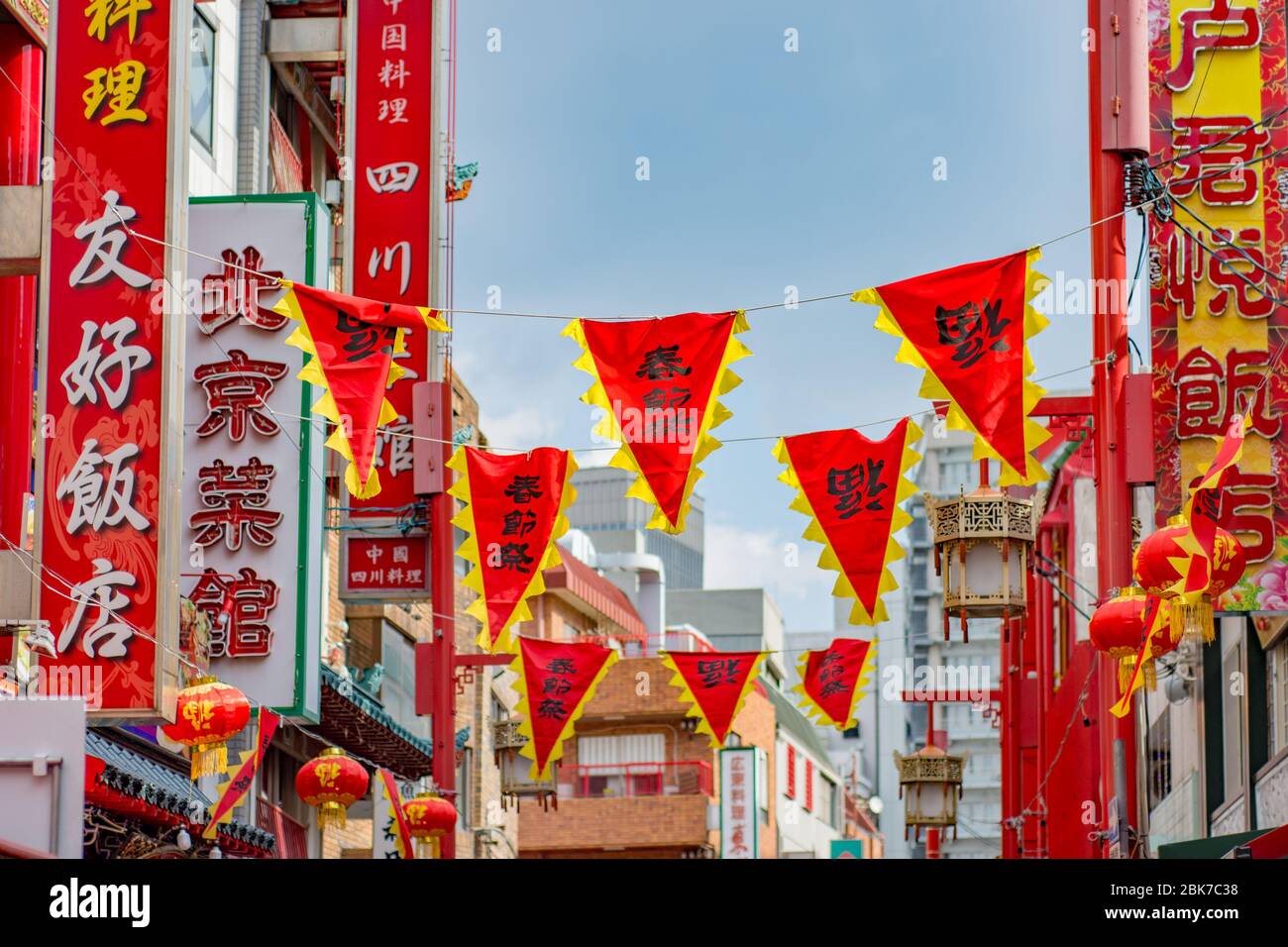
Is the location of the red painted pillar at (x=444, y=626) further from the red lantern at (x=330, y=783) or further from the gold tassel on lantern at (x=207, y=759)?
the gold tassel on lantern at (x=207, y=759)

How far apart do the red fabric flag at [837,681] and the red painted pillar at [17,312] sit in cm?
1038

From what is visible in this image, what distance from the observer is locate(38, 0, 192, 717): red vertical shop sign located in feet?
47.9

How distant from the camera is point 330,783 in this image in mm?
20797

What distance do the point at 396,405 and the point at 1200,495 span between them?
10.3m

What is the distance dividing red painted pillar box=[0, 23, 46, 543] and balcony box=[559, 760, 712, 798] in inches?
1465

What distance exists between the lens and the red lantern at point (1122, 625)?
1329 centimetres

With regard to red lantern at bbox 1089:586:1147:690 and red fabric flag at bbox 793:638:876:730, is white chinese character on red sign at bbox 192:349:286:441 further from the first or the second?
red lantern at bbox 1089:586:1147:690

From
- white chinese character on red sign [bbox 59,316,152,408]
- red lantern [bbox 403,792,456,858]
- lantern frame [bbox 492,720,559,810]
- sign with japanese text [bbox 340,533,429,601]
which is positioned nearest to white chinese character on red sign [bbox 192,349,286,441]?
sign with japanese text [bbox 340,533,429,601]

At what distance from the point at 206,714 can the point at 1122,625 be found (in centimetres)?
716

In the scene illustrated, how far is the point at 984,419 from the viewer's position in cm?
1523

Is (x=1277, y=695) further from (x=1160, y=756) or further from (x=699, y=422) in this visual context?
(x=1160, y=756)

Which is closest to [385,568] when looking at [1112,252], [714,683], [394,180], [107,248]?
[714,683]
